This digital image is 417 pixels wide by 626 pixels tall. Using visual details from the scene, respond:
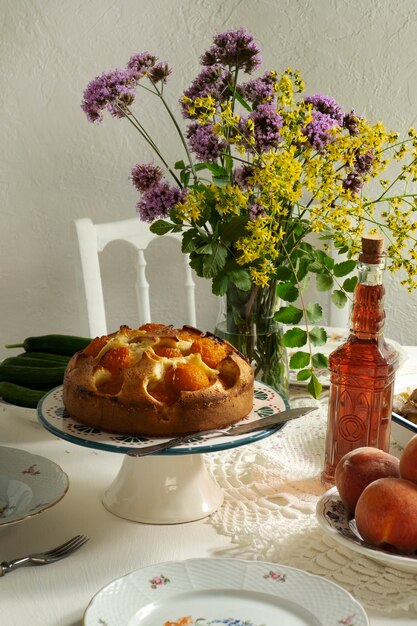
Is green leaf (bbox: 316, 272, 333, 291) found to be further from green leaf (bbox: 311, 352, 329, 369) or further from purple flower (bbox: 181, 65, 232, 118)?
purple flower (bbox: 181, 65, 232, 118)

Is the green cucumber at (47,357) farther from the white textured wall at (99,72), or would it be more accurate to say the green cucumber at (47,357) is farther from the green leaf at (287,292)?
the white textured wall at (99,72)

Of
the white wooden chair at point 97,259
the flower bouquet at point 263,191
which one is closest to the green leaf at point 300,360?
the flower bouquet at point 263,191

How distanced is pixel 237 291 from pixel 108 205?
1.32m

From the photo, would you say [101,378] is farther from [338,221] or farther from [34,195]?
[34,195]

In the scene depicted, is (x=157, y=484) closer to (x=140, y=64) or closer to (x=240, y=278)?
(x=240, y=278)

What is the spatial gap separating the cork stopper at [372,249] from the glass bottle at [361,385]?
0.16 ft

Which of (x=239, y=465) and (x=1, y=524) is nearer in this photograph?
(x=1, y=524)

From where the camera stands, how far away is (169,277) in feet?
8.61

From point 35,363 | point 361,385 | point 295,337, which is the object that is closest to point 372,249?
point 361,385

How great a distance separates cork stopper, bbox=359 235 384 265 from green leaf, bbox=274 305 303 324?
24cm

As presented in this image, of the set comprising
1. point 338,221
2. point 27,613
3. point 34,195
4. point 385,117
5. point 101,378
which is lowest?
point 27,613

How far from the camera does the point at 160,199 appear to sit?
125cm

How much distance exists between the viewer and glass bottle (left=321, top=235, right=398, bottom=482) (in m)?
1.11

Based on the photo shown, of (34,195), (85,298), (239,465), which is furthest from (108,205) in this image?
(239,465)
